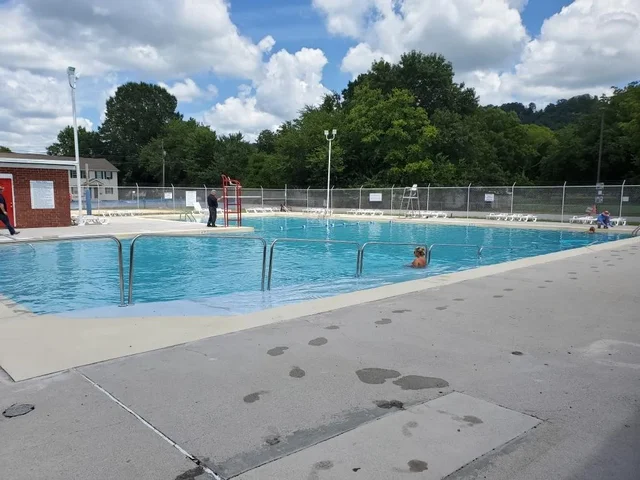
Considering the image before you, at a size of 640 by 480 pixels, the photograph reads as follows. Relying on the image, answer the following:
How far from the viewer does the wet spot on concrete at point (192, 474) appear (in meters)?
2.72

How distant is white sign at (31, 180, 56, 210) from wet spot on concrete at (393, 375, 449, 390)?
67.9 ft

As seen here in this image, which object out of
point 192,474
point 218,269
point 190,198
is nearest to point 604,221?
point 218,269

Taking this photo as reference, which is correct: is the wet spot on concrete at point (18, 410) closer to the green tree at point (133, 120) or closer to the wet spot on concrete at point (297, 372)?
the wet spot on concrete at point (297, 372)

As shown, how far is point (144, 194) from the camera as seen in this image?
40.3m

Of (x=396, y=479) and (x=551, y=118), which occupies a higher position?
(x=551, y=118)

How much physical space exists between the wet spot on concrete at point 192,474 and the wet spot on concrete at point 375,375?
180cm

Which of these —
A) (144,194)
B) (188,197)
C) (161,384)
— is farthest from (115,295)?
(144,194)

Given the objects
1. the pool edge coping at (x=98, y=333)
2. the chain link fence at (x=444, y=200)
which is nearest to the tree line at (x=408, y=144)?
the chain link fence at (x=444, y=200)

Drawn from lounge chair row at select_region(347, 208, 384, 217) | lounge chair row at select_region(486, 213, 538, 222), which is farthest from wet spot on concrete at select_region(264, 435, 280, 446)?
lounge chair row at select_region(347, 208, 384, 217)

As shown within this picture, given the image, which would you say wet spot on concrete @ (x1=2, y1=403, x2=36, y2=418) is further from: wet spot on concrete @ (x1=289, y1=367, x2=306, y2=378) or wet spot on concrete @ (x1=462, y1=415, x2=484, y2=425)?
wet spot on concrete @ (x1=462, y1=415, x2=484, y2=425)

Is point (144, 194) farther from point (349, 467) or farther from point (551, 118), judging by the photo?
point (551, 118)

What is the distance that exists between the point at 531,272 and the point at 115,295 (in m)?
9.35

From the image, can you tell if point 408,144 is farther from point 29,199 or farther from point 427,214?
point 29,199

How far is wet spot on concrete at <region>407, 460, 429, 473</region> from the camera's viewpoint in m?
2.80
